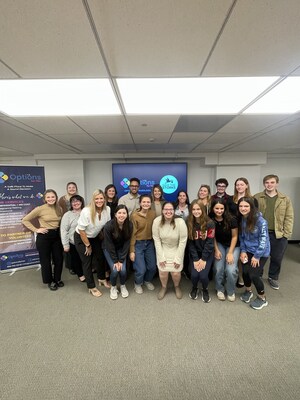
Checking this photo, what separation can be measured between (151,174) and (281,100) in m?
3.28

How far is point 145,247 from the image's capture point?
273 cm

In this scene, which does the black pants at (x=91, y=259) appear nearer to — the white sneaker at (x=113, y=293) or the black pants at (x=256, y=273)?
the white sneaker at (x=113, y=293)

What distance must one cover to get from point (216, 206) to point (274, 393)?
1.75 m

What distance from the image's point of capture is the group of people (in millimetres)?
2410

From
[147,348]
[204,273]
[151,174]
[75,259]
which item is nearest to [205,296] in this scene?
[204,273]

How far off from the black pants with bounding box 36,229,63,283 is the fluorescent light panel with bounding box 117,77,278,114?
2154 millimetres

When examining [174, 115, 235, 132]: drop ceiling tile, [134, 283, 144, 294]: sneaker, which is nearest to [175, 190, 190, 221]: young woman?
[174, 115, 235, 132]: drop ceiling tile

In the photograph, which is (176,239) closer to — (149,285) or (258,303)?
(149,285)

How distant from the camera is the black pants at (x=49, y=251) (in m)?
2.75

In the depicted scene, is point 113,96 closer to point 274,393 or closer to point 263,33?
point 263,33

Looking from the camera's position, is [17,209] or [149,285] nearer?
[149,285]

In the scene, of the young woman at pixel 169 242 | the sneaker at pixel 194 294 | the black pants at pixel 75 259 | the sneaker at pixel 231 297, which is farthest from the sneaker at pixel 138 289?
the sneaker at pixel 231 297

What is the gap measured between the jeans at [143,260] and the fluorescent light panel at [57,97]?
182 cm

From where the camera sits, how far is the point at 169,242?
2523 millimetres
